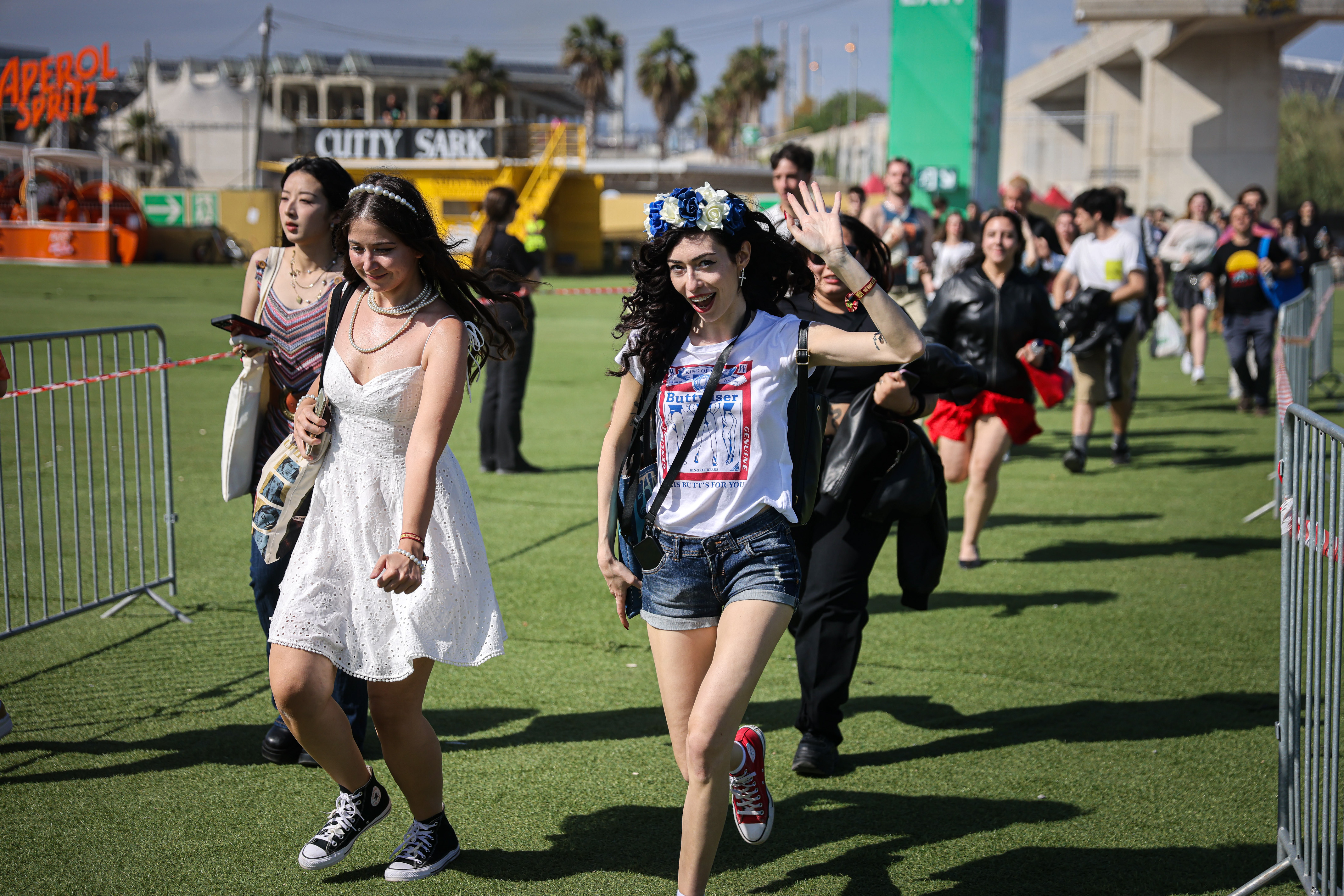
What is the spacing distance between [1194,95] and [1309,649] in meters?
40.4

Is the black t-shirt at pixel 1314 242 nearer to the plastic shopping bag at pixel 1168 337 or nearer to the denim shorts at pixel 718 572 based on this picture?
the plastic shopping bag at pixel 1168 337

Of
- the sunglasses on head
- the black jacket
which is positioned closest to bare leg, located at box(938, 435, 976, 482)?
the black jacket

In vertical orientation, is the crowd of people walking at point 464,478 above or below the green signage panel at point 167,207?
below

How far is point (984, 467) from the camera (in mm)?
6348

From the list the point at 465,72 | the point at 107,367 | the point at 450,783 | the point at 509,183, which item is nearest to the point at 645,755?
the point at 450,783

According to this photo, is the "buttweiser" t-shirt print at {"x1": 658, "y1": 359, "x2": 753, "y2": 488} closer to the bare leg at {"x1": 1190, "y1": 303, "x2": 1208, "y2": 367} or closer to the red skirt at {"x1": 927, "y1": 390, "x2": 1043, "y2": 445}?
the red skirt at {"x1": 927, "y1": 390, "x2": 1043, "y2": 445}

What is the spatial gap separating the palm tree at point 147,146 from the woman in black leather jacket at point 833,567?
58.6 metres

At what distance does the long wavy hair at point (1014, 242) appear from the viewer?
636 centimetres

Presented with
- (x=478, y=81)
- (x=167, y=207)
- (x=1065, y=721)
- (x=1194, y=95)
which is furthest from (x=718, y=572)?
(x=478, y=81)

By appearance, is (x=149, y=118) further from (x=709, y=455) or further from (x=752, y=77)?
(x=709, y=455)

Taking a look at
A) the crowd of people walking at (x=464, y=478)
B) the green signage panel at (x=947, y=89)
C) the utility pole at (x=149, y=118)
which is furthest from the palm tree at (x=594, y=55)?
the crowd of people walking at (x=464, y=478)

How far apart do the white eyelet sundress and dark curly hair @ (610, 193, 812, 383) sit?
0.62 meters

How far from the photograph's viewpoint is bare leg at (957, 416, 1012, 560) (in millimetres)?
6332

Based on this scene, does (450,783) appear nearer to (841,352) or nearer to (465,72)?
(841,352)
